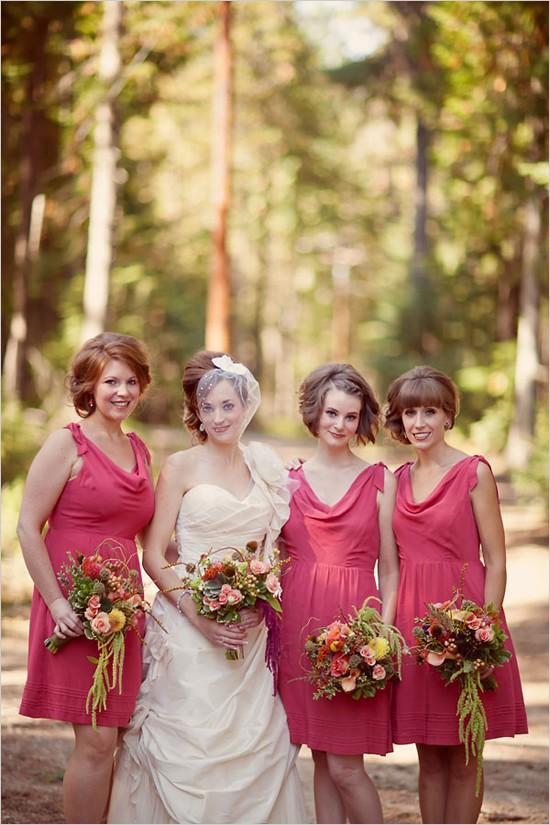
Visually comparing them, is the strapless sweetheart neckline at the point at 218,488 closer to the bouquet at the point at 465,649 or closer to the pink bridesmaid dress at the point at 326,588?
the pink bridesmaid dress at the point at 326,588

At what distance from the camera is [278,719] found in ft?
16.4

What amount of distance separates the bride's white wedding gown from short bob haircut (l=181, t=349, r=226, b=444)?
16.0 inches

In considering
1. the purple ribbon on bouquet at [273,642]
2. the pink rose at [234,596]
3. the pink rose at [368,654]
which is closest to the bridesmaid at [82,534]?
the pink rose at [234,596]

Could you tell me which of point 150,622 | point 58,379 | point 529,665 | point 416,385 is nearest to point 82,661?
point 150,622

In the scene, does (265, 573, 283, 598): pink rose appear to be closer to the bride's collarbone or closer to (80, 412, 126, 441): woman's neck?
the bride's collarbone

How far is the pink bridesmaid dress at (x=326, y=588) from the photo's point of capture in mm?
4832

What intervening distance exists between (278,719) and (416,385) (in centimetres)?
172

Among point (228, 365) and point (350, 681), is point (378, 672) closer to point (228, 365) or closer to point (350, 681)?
point (350, 681)

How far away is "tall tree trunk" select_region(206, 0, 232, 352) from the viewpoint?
1961cm

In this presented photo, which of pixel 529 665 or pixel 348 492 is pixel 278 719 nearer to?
pixel 348 492

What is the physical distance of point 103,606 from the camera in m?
4.54

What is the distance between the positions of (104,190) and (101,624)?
11.7m

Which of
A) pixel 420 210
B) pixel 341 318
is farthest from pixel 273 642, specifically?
pixel 341 318

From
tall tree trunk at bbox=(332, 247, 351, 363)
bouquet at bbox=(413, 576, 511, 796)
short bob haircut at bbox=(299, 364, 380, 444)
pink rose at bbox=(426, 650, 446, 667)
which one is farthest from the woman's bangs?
tall tree trunk at bbox=(332, 247, 351, 363)
